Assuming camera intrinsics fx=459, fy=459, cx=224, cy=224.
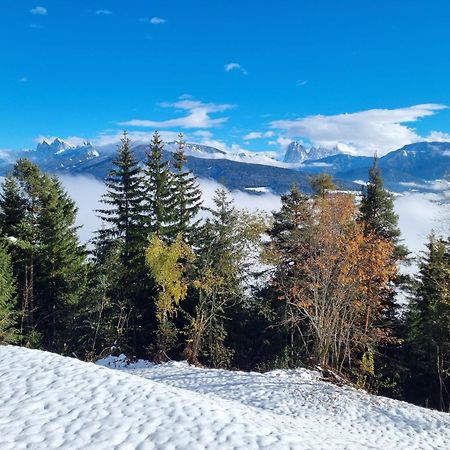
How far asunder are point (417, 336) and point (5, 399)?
3007cm

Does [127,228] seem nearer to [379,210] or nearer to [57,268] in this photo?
[57,268]

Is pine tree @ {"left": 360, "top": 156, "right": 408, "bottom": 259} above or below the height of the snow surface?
above

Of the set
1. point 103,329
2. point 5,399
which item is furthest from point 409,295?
point 5,399

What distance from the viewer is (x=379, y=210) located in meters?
32.1

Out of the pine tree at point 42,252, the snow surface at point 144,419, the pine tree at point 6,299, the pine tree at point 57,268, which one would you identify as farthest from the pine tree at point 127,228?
the snow surface at point 144,419

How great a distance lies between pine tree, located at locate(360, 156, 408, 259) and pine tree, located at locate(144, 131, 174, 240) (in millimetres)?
14088

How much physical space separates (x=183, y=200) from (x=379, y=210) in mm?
14453

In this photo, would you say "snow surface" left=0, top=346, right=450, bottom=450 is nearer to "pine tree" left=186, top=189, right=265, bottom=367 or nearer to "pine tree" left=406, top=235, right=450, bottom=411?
"pine tree" left=186, top=189, right=265, bottom=367

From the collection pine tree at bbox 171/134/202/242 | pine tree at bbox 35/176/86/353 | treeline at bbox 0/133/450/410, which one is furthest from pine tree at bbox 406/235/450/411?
pine tree at bbox 35/176/86/353

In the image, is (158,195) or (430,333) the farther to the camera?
(158,195)

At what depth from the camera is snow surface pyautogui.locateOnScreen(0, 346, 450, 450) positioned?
25.8 ft

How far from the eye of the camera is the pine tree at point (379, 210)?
31.5m

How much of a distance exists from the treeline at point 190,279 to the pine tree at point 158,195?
79mm

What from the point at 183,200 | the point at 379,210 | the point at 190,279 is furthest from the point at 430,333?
the point at 183,200
